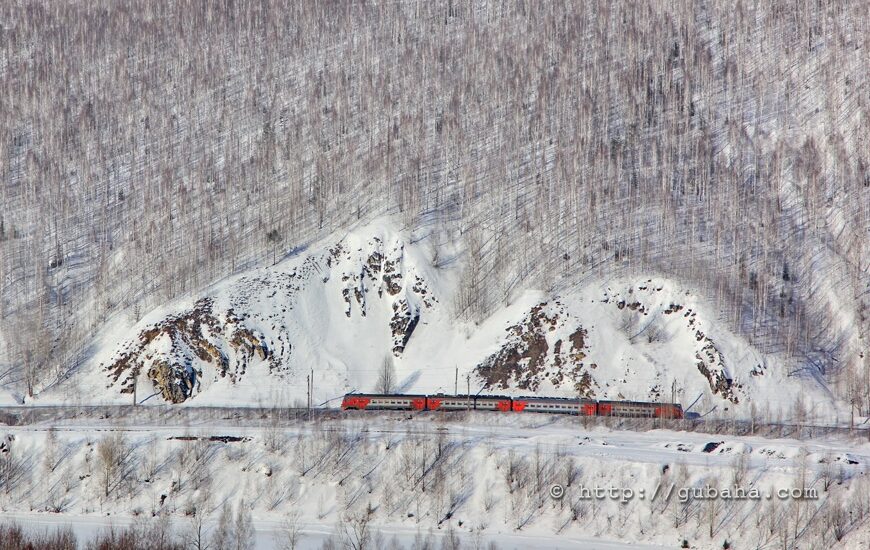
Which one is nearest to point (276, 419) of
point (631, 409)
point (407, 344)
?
point (407, 344)

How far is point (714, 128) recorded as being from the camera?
427ft

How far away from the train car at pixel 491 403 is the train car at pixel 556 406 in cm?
58

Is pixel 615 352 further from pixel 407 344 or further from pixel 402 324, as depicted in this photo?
pixel 402 324

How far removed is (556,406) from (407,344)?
2124 cm

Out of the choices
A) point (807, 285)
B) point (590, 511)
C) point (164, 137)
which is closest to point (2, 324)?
point (164, 137)

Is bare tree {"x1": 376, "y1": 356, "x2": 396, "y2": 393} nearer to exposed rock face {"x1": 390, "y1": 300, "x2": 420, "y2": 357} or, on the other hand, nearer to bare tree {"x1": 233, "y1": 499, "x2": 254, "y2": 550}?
exposed rock face {"x1": 390, "y1": 300, "x2": 420, "y2": 357}

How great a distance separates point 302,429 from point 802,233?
62.5 meters

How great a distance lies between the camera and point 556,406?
8669 cm

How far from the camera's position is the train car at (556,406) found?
8619 cm

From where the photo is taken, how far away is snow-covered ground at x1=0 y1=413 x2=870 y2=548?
64.3m

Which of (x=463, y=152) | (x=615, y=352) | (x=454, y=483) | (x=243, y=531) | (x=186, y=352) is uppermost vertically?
(x=463, y=152)

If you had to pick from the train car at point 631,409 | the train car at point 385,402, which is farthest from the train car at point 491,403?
the train car at point 631,409

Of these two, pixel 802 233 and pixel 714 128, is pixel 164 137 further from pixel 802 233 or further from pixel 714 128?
pixel 802 233

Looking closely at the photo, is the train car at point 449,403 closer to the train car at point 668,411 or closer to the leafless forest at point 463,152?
the train car at point 668,411
